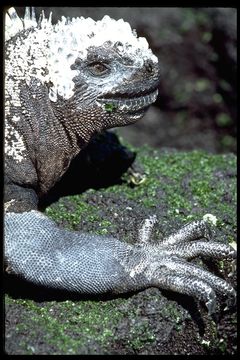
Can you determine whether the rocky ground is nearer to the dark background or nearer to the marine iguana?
the dark background

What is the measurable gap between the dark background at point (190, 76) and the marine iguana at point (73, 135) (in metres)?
3.87

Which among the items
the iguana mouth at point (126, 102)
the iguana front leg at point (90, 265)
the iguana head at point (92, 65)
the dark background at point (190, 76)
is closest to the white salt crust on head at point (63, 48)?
the iguana head at point (92, 65)

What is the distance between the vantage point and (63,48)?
4.30 metres

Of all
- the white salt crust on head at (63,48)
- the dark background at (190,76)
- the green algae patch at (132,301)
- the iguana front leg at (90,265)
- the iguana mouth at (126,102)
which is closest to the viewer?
the green algae patch at (132,301)

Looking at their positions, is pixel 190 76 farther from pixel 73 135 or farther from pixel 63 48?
pixel 63 48

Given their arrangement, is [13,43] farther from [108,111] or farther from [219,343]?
[219,343]

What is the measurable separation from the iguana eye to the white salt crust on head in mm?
A: 84

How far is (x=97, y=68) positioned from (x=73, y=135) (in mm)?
465

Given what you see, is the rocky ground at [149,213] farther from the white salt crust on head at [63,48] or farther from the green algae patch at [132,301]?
the white salt crust on head at [63,48]

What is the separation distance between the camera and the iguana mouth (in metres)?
4.40

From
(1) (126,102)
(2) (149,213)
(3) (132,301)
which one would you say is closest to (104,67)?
(1) (126,102)

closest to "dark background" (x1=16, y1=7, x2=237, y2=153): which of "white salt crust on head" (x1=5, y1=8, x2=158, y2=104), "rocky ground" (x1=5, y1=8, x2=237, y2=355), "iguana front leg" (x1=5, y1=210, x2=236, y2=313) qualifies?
"rocky ground" (x1=5, y1=8, x2=237, y2=355)

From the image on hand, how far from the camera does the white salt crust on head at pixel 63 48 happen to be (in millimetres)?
4301

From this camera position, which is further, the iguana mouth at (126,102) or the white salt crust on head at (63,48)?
the iguana mouth at (126,102)
